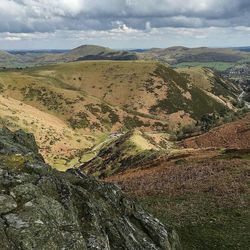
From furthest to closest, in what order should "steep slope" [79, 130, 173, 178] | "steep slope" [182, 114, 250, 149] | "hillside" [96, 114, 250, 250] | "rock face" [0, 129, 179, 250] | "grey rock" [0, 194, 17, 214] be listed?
1. "steep slope" [182, 114, 250, 149]
2. "steep slope" [79, 130, 173, 178]
3. "hillside" [96, 114, 250, 250]
4. "grey rock" [0, 194, 17, 214]
5. "rock face" [0, 129, 179, 250]

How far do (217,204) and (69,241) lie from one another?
877 inches

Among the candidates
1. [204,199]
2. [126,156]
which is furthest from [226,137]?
[204,199]

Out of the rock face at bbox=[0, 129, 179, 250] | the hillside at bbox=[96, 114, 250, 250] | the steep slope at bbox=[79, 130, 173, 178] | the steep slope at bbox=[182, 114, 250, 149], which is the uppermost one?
the rock face at bbox=[0, 129, 179, 250]

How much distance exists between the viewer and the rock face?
15.7 meters

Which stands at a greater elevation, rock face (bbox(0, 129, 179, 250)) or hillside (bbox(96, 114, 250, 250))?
rock face (bbox(0, 129, 179, 250))

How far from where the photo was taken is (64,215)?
57.7 ft

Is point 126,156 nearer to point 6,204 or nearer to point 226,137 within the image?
point 226,137

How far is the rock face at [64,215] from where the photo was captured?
15695mm

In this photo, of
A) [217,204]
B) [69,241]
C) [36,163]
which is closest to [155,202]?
[217,204]

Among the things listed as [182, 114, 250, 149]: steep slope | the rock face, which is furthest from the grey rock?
[182, 114, 250, 149]: steep slope

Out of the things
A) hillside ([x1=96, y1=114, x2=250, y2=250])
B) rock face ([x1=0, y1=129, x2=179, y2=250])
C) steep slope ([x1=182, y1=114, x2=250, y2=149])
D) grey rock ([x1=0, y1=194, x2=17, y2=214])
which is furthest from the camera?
steep slope ([x1=182, y1=114, x2=250, y2=149])

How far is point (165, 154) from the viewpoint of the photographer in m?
75.7

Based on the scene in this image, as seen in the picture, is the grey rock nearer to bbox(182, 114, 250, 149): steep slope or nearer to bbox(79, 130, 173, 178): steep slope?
bbox(79, 130, 173, 178): steep slope

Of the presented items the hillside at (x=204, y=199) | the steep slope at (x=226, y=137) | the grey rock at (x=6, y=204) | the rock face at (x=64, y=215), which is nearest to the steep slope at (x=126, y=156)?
the steep slope at (x=226, y=137)
